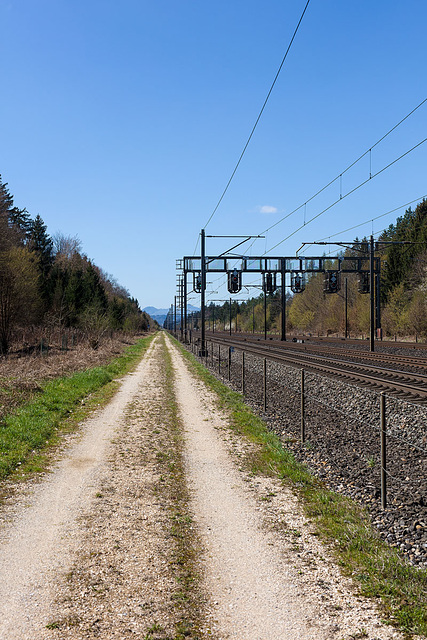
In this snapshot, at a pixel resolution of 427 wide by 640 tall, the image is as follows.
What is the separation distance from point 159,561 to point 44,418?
8.06 meters

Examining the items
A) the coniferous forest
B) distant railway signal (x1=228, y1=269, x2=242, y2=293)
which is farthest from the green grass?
distant railway signal (x1=228, y1=269, x2=242, y2=293)

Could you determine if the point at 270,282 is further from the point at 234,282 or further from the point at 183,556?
the point at 183,556

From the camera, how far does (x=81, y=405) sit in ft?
50.2

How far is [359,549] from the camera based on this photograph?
17.7 ft

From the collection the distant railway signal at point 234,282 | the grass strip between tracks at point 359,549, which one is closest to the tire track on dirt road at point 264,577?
the grass strip between tracks at point 359,549

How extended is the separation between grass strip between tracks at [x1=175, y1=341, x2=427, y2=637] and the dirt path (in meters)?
0.18

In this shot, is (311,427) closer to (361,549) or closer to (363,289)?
(361,549)

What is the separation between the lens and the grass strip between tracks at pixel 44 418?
8.95 m

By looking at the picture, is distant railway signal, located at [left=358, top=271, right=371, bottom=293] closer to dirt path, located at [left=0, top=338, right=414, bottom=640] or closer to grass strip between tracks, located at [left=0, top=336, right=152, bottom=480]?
grass strip between tracks, located at [left=0, top=336, right=152, bottom=480]

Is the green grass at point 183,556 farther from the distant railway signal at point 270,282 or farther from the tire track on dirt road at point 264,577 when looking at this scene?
the distant railway signal at point 270,282

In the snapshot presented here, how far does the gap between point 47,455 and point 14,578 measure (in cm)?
488

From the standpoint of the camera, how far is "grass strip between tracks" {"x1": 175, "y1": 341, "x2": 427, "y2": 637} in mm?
4230

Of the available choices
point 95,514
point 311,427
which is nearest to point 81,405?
point 311,427

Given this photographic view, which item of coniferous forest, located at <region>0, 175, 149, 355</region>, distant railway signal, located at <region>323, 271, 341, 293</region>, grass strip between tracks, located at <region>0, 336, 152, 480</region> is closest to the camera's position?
grass strip between tracks, located at <region>0, 336, 152, 480</region>
